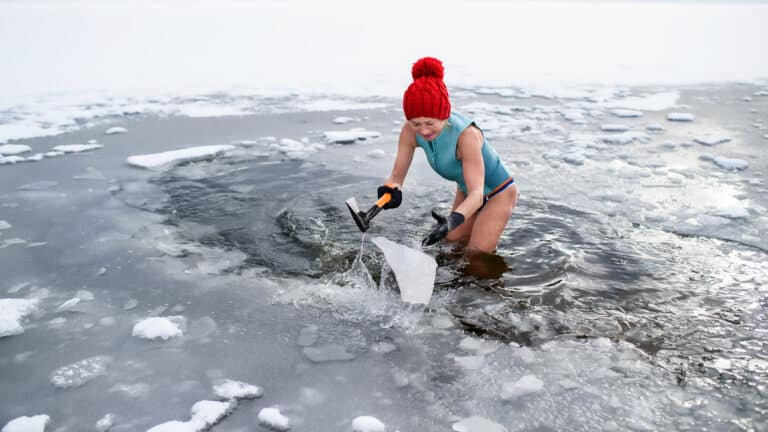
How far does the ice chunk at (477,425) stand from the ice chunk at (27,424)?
140 cm

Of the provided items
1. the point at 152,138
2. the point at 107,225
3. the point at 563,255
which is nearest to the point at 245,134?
the point at 152,138

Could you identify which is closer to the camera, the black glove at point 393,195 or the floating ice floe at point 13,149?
the black glove at point 393,195

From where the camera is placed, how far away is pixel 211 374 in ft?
6.95

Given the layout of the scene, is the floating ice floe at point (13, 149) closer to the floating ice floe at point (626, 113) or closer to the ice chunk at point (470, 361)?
the ice chunk at point (470, 361)

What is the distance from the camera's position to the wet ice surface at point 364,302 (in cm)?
196

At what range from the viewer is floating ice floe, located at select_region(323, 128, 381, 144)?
5.86m

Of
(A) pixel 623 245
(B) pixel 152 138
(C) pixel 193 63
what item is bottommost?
(A) pixel 623 245

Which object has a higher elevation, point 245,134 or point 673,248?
point 245,134

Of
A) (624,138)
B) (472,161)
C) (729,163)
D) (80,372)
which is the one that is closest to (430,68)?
(472,161)

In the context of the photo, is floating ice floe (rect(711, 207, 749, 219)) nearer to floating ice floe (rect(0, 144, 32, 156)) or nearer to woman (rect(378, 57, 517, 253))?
woman (rect(378, 57, 517, 253))

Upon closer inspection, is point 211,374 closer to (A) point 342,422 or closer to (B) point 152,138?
(A) point 342,422

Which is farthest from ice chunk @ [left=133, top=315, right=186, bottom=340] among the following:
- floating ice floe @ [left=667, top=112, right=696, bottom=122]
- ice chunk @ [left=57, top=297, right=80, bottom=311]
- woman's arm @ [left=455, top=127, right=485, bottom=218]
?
floating ice floe @ [left=667, top=112, right=696, bottom=122]

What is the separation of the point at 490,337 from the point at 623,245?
143 cm

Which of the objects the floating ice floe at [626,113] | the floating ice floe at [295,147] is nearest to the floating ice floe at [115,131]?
the floating ice floe at [295,147]
